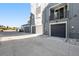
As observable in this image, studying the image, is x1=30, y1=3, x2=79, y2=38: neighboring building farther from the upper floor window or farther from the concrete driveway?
the concrete driveway

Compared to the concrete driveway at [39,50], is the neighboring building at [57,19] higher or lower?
higher

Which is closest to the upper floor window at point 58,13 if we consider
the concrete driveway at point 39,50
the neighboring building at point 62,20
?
the neighboring building at point 62,20

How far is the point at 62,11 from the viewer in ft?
57.7

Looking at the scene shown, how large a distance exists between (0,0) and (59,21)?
11995 mm

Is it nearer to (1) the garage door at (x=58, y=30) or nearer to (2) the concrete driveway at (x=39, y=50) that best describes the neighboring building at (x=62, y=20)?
(1) the garage door at (x=58, y=30)

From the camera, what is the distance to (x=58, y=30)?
675 inches

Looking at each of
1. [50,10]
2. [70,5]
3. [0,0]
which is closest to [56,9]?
[50,10]

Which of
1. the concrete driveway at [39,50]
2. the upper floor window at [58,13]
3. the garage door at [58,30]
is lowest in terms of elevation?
the concrete driveway at [39,50]

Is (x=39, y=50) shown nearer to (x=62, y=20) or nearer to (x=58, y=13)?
(x=62, y=20)

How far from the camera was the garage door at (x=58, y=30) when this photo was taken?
15850mm

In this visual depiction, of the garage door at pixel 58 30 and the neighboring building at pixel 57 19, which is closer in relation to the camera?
the neighboring building at pixel 57 19

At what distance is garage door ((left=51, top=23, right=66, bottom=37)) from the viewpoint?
52.0 ft

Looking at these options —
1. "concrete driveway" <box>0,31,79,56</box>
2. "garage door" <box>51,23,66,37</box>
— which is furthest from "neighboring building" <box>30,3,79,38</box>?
"concrete driveway" <box>0,31,79,56</box>

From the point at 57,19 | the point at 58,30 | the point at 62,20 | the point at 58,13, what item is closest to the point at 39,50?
the point at 62,20
